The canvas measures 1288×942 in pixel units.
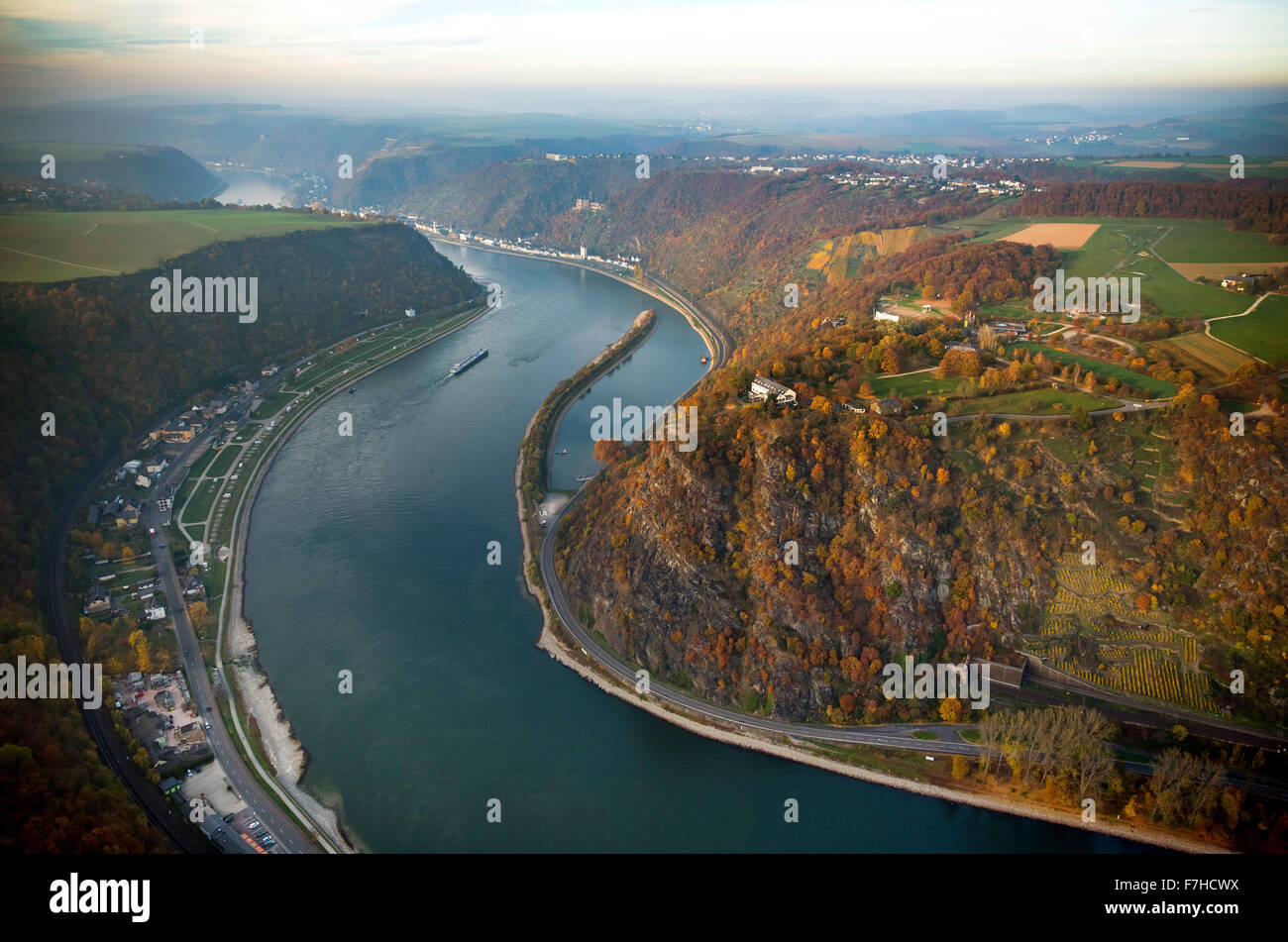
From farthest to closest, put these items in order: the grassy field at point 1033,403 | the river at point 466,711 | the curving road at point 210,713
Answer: the grassy field at point 1033,403 → the river at point 466,711 → the curving road at point 210,713

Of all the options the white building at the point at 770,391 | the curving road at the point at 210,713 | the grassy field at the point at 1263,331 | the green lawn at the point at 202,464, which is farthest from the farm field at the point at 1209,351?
the green lawn at the point at 202,464

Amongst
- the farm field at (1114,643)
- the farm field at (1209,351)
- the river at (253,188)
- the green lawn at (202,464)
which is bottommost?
the farm field at (1114,643)

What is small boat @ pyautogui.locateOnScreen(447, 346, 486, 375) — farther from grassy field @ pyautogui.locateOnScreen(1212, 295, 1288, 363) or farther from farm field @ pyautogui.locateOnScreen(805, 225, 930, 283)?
grassy field @ pyautogui.locateOnScreen(1212, 295, 1288, 363)

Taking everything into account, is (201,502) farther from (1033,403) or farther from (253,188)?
(253,188)

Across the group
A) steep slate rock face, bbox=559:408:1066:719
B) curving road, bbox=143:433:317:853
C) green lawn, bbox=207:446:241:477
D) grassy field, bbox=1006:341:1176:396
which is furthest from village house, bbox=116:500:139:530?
grassy field, bbox=1006:341:1176:396

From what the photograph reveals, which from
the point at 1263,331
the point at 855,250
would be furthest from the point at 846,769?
the point at 855,250

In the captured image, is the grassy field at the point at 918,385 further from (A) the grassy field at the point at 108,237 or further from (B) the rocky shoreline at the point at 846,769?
(A) the grassy field at the point at 108,237
